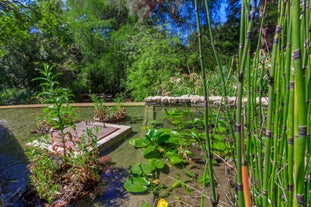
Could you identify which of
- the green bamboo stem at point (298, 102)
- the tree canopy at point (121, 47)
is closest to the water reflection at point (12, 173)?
the green bamboo stem at point (298, 102)

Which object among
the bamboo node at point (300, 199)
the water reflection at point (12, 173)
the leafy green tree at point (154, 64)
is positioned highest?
the leafy green tree at point (154, 64)

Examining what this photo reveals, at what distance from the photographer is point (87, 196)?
4.83 feet

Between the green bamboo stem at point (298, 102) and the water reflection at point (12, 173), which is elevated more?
the green bamboo stem at point (298, 102)

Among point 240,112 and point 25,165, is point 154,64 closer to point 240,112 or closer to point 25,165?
point 25,165

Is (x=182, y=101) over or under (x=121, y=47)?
under

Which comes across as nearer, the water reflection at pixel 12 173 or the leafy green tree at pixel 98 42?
the water reflection at pixel 12 173

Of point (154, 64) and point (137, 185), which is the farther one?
point (154, 64)

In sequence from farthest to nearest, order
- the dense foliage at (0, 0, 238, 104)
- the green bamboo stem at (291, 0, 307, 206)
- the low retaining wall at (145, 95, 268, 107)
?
1. the dense foliage at (0, 0, 238, 104)
2. the low retaining wall at (145, 95, 268, 107)
3. the green bamboo stem at (291, 0, 307, 206)

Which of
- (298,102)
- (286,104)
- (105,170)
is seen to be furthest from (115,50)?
(298,102)

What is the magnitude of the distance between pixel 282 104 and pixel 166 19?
757cm

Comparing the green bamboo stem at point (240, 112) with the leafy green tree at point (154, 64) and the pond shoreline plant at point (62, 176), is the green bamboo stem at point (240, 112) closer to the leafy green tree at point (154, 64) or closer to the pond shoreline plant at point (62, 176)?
the pond shoreline plant at point (62, 176)

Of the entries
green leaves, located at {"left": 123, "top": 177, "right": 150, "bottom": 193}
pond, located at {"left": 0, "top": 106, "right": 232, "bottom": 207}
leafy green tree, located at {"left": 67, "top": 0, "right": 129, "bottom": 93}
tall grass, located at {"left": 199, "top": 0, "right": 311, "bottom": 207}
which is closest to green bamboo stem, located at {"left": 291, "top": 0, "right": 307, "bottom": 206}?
tall grass, located at {"left": 199, "top": 0, "right": 311, "bottom": 207}

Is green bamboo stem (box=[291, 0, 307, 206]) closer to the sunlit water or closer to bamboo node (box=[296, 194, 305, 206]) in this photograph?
bamboo node (box=[296, 194, 305, 206])

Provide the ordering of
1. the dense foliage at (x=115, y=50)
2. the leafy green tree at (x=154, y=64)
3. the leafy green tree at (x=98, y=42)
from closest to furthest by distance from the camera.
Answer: the leafy green tree at (x=154, y=64) → the dense foliage at (x=115, y=50) → the leafy green tree at (x=98, y=42)
